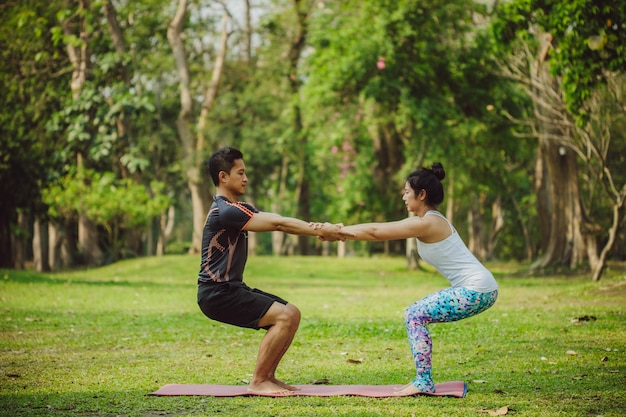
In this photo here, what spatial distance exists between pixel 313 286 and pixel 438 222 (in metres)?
14.2

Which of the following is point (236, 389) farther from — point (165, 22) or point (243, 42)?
point (243, 42)

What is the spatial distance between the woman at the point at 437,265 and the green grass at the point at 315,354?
467 mm

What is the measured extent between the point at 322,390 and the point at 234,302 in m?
1.06

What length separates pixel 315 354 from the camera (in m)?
9.40

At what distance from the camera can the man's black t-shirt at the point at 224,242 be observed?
7.16m

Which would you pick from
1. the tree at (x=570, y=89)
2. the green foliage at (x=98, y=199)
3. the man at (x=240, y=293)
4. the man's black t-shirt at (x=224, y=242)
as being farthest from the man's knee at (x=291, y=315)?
the green foliage at (x=98, y=199)

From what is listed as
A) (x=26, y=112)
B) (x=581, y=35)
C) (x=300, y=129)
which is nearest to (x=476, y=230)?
(x=300, y=129)

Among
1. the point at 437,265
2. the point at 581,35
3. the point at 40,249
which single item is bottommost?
the point at 40,249

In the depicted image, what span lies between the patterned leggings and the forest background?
8.46 meters

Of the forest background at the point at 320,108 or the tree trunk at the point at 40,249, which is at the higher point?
the forest background at the point at 320,108

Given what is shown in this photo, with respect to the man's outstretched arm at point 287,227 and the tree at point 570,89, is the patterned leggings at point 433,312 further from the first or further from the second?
the tree at point 570,89

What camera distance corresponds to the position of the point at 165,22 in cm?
3703

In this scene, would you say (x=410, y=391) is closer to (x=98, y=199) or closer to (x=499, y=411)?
(x=499, y=411)

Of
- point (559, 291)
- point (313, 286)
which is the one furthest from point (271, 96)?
point (559, 291)
